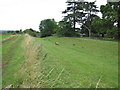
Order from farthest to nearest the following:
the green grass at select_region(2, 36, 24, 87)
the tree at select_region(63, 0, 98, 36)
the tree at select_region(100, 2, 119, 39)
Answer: the tree at select_region(63, 0, 98, 36) → the tree at select_region(100, 2, 119, 39) → the green grass at select_region(2, 36, 24, 87)

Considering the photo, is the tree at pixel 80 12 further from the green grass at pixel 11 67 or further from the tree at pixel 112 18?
the green grass at pixel 11 67

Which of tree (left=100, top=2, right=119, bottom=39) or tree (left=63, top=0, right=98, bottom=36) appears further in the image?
tree (left=63, top=0, right=98, bottom=36)

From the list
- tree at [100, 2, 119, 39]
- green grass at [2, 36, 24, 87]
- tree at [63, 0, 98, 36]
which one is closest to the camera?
green grass at [2, 36, 24, 87]

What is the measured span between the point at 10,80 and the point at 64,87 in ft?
10.6

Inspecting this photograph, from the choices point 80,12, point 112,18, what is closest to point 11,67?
point 112,18

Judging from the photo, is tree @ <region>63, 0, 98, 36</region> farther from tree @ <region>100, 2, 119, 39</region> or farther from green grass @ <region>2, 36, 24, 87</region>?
green grass @ <region>2, 36, 24, 87</region>

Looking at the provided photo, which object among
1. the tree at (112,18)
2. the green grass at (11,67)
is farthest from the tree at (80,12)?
the green grass at (11,67)

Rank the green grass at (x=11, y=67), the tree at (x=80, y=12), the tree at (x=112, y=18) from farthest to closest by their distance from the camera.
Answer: the tree at (x=80, y=12)
the tree at (x=112, y=18)
the green grass at (x=11, y=67)

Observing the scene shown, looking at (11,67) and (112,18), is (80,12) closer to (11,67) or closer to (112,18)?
(112,18)

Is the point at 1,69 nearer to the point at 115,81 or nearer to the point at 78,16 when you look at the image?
the point at 115,81

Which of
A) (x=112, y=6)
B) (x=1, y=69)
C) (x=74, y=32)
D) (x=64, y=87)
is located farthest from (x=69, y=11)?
(x=64, y=87)

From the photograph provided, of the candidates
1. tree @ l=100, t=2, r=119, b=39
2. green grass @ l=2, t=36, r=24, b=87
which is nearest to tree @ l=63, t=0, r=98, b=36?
tree @ l=100, t=2, r=119, b=39

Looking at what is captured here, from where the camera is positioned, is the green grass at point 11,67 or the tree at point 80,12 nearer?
the green grass at point 11,67

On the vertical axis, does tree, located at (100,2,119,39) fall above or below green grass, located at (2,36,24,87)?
above
